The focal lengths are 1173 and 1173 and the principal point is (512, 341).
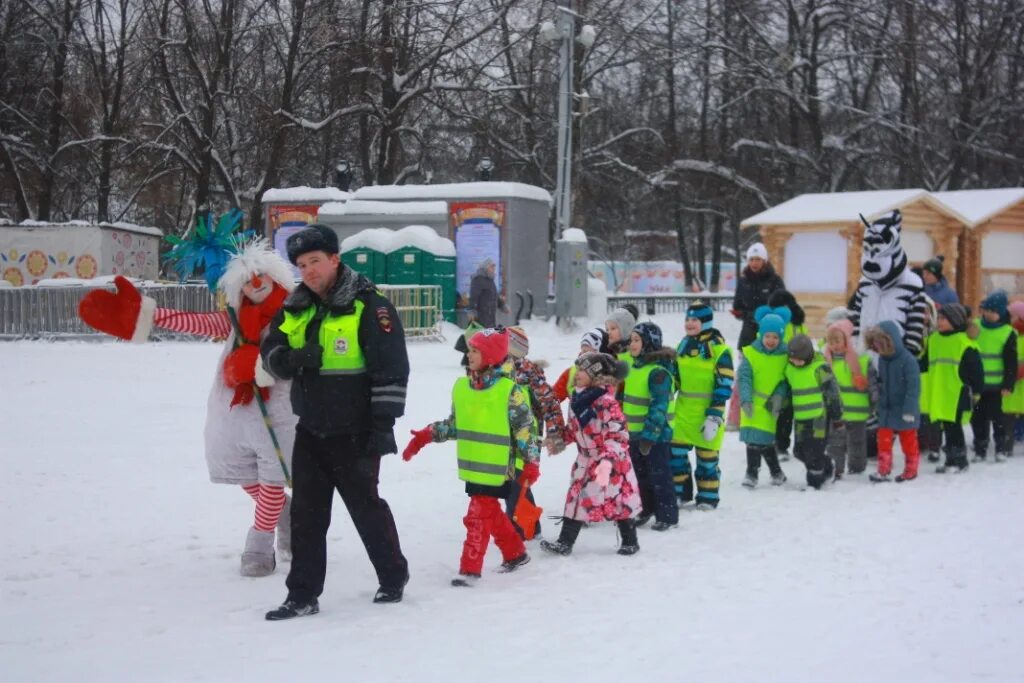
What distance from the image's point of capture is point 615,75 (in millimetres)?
34031

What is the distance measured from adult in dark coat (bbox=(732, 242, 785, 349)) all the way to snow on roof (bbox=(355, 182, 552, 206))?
1303 cm


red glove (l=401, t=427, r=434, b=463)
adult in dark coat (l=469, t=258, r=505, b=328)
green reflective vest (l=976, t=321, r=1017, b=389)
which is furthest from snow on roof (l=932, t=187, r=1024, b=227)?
red glove (l=401, t=427, r=434, b=463)

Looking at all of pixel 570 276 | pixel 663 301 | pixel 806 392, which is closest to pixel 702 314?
pixel 806 392

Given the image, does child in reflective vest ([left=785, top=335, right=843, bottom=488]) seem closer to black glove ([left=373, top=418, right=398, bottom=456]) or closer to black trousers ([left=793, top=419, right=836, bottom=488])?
black trousers ([left=793, top=419, right=836, bottom=488])

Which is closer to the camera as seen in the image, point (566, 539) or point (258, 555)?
point (258, 555)

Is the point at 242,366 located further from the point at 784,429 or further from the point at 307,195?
the point at 307,195

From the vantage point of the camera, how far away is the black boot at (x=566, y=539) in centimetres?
678

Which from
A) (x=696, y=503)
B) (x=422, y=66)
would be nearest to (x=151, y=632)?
(x=696, y=503)

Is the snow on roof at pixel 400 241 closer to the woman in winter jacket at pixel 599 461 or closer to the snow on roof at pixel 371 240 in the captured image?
the snow on roof at pixel 371 240

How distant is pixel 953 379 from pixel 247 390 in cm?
664

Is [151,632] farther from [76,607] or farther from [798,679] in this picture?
[798,679]

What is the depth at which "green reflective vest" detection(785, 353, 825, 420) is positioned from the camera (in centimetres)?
883

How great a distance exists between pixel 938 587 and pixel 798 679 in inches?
72.6

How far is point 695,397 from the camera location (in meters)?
8.12
